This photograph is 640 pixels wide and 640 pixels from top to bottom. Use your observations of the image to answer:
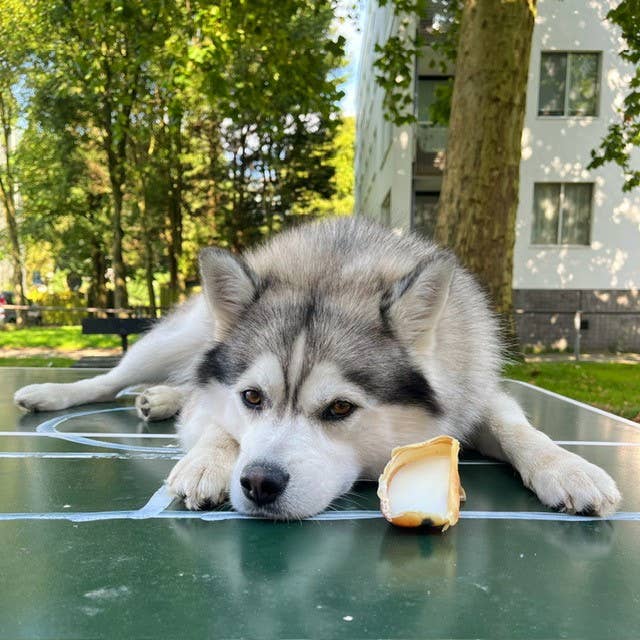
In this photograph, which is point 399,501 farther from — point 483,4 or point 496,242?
point 483,4

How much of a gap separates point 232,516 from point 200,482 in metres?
0.22

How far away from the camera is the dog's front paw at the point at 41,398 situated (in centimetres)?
404

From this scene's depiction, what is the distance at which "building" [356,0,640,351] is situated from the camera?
18.9m

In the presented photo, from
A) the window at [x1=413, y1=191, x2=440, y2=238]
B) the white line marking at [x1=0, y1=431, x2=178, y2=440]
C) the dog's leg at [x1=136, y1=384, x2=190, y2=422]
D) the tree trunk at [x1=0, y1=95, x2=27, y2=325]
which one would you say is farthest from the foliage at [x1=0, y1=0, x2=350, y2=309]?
the white line marking at [x1=0, y1=431, x2=178, y2=440]

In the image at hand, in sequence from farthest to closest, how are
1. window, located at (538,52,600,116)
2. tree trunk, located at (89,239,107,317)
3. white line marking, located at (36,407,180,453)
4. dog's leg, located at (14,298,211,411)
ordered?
tree trunk, located at (89,239,107,317) → window, located at (538,52,600,116) → dog's leg, located at (14,298,211,411) → white line marking, located at (36,407,180,453)

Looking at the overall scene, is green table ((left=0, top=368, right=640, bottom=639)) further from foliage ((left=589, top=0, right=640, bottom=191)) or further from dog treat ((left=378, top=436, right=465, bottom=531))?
foliage ((left=589, top=0, right=640, bottom=191))

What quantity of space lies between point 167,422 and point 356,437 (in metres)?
1.97

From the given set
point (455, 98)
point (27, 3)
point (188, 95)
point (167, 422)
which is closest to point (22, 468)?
point (167, 422)

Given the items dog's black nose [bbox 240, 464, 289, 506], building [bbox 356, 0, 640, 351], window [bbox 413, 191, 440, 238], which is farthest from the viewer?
window [bbox 413, 191, 440, 238]

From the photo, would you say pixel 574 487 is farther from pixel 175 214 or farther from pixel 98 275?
pixel 98 275

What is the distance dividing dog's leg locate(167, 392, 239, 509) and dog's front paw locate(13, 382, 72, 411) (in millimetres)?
1689

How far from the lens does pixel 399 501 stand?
2.01 meters

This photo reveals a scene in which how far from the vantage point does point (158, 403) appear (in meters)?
3.98

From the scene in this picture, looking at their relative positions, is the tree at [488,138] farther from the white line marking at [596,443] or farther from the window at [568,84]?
the window at [568,84]
